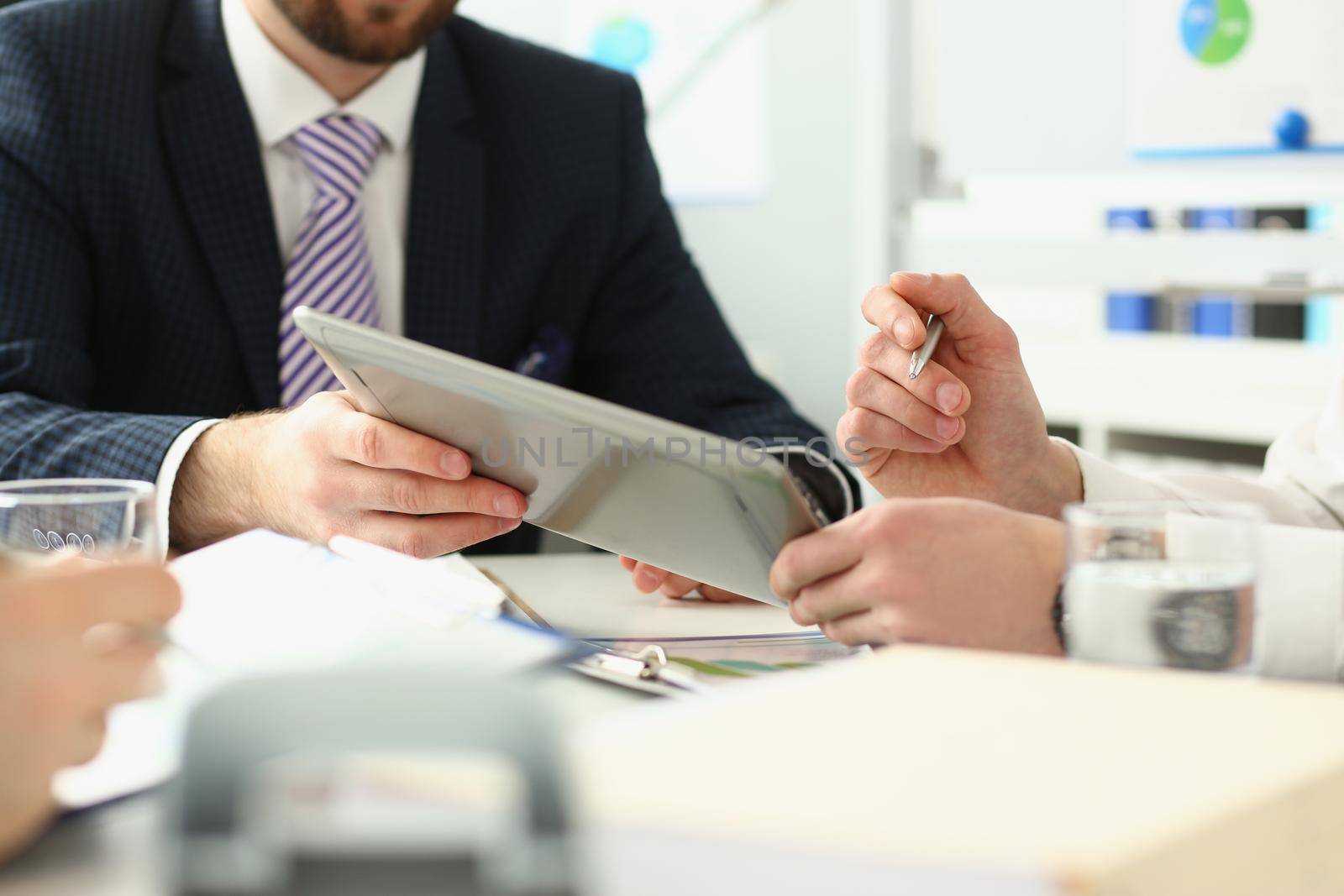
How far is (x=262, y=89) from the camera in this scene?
4.74ft

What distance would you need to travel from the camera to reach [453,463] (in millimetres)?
815

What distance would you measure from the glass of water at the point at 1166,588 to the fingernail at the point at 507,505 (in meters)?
0.39

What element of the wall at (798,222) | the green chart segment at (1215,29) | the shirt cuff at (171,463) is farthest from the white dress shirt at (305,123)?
the wall at (798,222)

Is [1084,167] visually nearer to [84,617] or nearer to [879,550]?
[879,550]

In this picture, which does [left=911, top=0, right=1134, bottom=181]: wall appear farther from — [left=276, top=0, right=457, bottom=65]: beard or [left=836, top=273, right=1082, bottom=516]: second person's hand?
[left=836, top=273, right=1082, bottom=516]: second person's hand

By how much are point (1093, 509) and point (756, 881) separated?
0.31 m

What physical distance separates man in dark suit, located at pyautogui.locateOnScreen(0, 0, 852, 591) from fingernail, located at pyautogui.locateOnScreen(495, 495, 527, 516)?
0.31 meters

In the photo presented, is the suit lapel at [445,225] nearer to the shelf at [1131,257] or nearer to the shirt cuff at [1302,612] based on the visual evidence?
the shelf at [1131,257]

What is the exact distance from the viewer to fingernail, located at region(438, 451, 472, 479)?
0.82 meters

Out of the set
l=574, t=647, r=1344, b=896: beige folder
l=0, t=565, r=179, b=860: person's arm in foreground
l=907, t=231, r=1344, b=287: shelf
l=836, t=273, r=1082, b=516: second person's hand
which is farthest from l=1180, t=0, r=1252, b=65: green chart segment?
l=0, t=565, r=179, b=860: person's arm in foreground

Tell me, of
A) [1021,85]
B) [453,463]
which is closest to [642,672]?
[453,463]

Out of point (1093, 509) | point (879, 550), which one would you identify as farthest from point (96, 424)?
point (1093, 509)

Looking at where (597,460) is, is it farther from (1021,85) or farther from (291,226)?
(1021,85)

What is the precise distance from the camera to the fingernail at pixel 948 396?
921 millimetres
